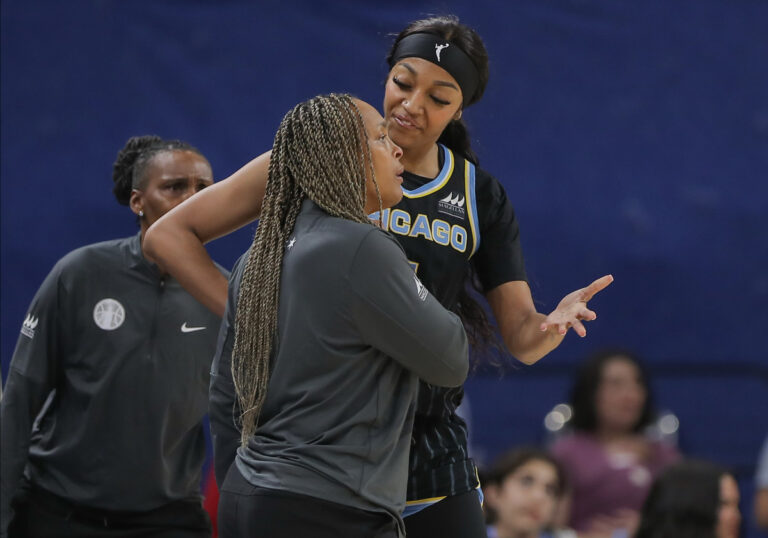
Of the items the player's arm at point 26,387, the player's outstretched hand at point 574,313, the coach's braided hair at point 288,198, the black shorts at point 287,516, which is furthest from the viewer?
the player's arm at point 26,387

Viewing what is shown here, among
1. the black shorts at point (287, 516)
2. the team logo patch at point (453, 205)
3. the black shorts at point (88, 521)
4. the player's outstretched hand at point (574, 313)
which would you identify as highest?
the team logo patch at point (453, 205)

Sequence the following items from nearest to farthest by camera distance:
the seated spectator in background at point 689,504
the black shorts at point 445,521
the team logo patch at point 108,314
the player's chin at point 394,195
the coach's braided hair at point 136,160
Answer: the player's chin at point 394,195 < the black shorts at point 445,521 < the team logo patch at point 108,314 < the coach's braided hair at point 136,160 < the seated spectator in background at point 689,504

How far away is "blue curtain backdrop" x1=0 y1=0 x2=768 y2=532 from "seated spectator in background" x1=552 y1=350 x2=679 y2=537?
64 centimetres

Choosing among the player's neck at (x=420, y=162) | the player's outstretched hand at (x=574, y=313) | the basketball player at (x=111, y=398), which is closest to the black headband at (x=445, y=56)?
the player's neck at (x=420, y=162)

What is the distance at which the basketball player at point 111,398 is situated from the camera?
3.17 meters

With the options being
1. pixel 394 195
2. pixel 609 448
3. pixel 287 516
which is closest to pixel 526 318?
pixel 394 195

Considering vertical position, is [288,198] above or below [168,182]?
below

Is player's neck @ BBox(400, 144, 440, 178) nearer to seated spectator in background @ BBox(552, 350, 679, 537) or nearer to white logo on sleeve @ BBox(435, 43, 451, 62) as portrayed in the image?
white logo on sleeve @ BBox(435, 43, 451, 62)

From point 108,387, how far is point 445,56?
1268mm

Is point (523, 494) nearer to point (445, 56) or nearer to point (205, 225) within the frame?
point (445, 56)

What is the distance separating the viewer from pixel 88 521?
320 centimetres

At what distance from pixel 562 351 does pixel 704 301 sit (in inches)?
29.2

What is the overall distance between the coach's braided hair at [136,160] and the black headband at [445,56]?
81 centimetres

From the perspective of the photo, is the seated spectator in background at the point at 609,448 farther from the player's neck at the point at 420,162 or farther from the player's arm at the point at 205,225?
the player's arm at the point at 205,225
